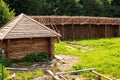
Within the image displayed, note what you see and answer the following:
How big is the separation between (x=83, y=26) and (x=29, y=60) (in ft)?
56.2

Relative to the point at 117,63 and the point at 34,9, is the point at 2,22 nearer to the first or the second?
the point at 117,63

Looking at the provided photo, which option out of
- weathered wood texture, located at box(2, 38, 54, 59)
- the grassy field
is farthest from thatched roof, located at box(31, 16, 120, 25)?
weathered wood texture, located at box(2, 38, 54, 59)

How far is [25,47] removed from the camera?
66.5 feet

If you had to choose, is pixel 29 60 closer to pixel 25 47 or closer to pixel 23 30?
pixel 25 47

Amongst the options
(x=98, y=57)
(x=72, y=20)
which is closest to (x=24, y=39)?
(x=98, y=57)

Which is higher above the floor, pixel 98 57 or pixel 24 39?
pixel 24 39

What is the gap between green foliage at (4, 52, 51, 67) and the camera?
19.5 m

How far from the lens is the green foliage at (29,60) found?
1950 cm

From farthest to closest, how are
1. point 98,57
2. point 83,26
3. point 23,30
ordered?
1. point 83,26
2. point 98,57
3. point 23,30

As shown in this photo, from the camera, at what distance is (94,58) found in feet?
71.3

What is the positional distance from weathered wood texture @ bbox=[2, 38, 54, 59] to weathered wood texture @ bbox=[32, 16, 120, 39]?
442 inches

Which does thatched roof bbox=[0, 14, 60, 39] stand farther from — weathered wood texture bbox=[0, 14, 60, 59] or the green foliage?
the green foliage

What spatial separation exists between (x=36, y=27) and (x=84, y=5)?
97.8 feet

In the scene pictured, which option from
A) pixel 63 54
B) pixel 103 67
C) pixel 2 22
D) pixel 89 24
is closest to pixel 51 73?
pixel 103 67
